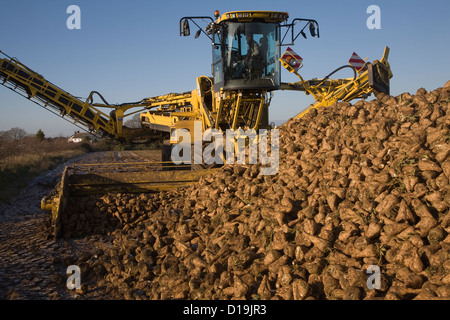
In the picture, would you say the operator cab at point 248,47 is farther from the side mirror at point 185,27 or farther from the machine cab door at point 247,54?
the side mirror at point 185,27

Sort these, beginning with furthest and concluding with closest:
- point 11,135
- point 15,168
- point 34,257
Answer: point 11,135
point 15,168
point 34,257

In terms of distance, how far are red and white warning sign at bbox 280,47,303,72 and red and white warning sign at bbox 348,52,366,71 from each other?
1363mm

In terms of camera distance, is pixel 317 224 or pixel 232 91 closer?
pixel 317 224

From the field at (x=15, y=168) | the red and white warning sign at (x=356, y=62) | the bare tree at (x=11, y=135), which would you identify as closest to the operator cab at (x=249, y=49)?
the red and white warning sign at (x=356, y=62)

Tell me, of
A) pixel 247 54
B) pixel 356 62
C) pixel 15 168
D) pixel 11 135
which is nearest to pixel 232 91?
pixel 247 54

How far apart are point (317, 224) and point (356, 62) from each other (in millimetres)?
7104

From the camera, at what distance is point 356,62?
406 inches

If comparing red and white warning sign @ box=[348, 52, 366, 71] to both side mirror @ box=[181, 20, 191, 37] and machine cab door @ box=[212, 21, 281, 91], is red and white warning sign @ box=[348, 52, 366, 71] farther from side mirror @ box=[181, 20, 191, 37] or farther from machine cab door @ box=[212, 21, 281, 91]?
side mirror @ box=[181, 20, 191, 37]

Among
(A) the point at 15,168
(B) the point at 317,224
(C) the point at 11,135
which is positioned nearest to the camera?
(B) the point at 317,224

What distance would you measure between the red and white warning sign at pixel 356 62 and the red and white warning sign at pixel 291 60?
136 centimetres

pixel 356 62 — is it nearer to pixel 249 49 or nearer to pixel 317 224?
pixel 249 49
